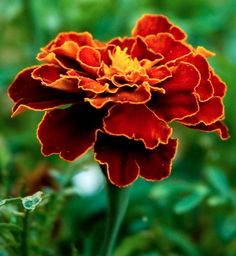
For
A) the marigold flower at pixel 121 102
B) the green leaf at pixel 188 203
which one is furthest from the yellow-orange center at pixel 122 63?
the green leaf at pixel 188 203

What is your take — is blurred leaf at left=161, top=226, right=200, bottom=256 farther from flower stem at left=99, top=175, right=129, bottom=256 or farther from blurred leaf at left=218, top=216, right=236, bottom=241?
flower stem at left=99, top=175, right=129, bottom=256

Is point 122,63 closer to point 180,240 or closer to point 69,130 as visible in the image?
point 69,130

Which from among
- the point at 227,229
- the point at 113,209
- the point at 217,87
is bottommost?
the point at 227,229

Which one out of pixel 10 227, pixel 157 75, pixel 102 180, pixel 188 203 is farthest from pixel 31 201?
pixel 102 180

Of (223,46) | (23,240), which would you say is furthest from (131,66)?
(223,46)

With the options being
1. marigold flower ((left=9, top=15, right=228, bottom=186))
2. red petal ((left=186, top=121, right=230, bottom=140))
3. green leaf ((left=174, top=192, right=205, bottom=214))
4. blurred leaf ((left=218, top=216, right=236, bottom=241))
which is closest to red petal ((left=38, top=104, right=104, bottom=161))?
marigold flower ((left=9, top=15, right=228, bottom=186))

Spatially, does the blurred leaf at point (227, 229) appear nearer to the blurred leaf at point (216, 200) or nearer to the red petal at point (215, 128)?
the blurred leaf at point (216, 200)
